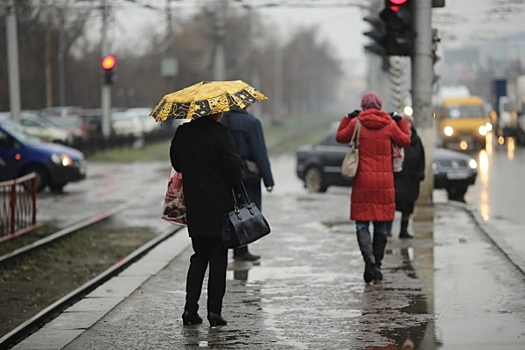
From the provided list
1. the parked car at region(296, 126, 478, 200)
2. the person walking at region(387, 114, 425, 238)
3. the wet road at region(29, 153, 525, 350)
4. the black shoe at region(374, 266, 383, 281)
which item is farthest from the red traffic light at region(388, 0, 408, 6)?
the parked car at region(296, 126, 478, 200)

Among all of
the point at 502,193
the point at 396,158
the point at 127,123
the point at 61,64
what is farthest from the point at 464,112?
the point at 396,158

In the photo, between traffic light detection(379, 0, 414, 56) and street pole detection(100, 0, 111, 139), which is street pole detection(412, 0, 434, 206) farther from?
street pole detection(100, 0, 111, 139)

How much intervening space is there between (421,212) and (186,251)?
4.81 meters

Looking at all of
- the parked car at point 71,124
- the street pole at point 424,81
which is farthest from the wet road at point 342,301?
the parked car at point 71,124

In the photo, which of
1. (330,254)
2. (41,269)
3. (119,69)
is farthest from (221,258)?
(119,69)

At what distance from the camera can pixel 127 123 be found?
58406 mm

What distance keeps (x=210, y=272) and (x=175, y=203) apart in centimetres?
55

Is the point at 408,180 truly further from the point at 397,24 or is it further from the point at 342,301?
the point at 342,301

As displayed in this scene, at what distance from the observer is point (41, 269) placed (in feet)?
44.2

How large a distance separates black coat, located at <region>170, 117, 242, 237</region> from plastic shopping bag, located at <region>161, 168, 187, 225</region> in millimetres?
223

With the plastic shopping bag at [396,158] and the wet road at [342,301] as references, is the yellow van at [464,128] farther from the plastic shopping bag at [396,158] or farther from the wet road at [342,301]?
the plastic shopping bag at [396,158]

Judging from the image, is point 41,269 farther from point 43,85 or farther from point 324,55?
point 324,55

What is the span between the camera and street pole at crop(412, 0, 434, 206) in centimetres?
1603

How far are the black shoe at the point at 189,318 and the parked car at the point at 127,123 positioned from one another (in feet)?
160
